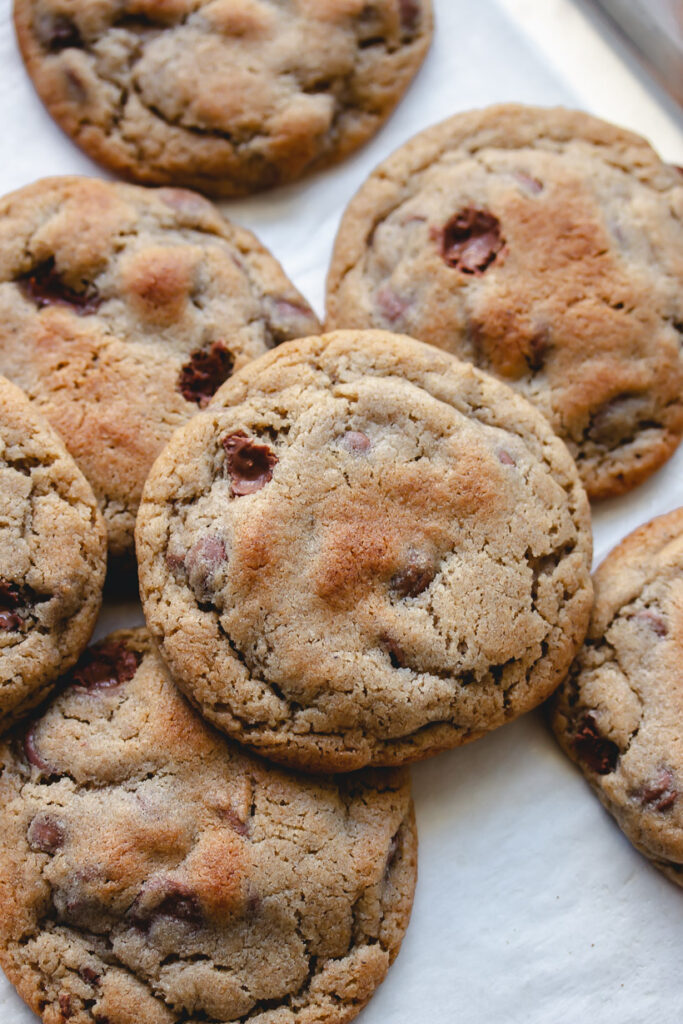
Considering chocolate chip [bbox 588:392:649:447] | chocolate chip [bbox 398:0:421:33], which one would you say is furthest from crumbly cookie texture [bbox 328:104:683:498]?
chocolate chip [bbox 398:0:421:33]

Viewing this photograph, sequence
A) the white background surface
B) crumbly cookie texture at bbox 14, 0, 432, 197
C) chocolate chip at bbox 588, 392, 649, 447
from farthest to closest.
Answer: crumbly cookie texture at bbox 14, 0, 432, 197 < chocolate chip at bbox 588, 392, 649, 447 < the white background surface

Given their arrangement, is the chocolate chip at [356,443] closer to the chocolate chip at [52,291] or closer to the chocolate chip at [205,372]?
the chocolate chip at [205,372]

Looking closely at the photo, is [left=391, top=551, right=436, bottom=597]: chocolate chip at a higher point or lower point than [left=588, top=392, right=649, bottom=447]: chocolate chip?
lower

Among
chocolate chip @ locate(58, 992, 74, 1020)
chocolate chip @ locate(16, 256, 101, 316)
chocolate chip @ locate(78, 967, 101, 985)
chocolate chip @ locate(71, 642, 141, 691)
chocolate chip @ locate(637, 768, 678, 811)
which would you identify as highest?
chocolate chip @ locate(637, 768, 678, 811)

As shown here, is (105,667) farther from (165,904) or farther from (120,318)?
(120,318)

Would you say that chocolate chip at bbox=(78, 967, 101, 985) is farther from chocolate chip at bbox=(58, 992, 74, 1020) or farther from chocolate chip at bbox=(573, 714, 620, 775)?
chocolate chip at bbox=(573, 714, 620, 775)

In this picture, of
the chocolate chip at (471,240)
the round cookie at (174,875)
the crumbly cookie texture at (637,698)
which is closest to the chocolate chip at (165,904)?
the round cookie at (174,875)
